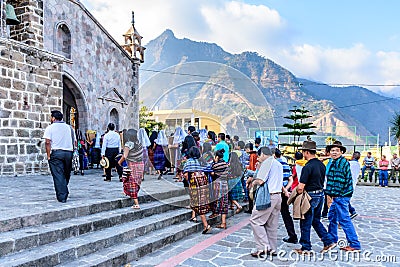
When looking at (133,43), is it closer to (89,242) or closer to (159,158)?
(159,158)

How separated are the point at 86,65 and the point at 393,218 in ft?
42.6

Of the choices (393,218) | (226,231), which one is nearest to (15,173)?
(226,231)

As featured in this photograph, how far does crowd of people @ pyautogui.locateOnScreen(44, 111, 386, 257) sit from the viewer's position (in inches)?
189

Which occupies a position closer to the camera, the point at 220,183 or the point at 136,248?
the point at 136,248

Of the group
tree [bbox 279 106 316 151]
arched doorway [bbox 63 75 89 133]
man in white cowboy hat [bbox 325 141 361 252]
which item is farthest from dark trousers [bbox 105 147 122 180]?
tree [bbox 279 106 316 151]

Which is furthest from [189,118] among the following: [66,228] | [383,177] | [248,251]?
[383,177]

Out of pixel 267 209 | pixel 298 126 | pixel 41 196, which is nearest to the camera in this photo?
pixel 267 209

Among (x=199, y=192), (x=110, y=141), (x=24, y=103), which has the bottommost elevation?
(x=199, y=192)

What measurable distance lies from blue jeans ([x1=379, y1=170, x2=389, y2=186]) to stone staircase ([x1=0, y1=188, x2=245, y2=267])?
13.4 metres

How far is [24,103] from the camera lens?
9.41 m

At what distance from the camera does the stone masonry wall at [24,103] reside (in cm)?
885

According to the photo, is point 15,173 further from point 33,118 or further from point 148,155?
point 148,155

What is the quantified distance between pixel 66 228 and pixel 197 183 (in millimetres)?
2235

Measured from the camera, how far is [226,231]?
6.25 metres
